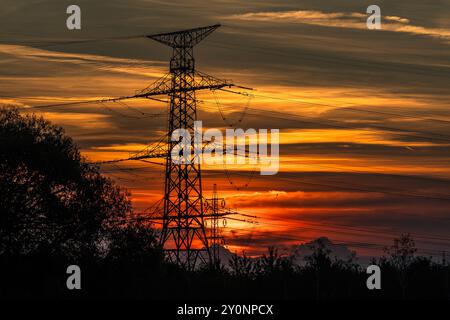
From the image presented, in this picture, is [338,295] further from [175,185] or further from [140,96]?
[140,96]

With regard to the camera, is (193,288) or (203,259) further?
(203,259)

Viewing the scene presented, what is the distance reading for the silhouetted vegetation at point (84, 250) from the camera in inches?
2911

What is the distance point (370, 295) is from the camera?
85188 mm

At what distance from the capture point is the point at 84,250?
259 feet

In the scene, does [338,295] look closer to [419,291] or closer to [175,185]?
[419,291]

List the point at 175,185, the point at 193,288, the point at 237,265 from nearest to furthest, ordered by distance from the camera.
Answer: the point at 193,288, the point at 175,185, the point at 237,265

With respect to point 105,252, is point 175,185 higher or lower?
higher

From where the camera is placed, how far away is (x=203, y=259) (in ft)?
285

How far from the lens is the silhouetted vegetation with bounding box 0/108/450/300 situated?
243ft
